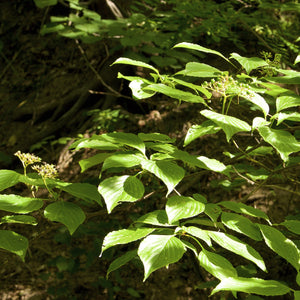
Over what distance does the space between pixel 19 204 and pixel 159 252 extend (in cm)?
51

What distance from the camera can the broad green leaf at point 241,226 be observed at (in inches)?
41.9

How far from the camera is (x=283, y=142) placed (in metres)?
1.02

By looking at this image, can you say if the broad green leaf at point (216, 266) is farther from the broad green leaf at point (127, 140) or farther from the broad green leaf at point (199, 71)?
the broad green leaf at point (199, 71)

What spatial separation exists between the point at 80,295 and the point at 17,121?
2735mm

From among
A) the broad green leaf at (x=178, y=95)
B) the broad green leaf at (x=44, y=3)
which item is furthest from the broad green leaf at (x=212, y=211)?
the broad green leaf at (x=44, y=3)

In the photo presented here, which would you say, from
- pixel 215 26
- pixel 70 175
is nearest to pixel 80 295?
pixel 70 175

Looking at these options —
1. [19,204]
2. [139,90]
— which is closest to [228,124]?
[139,90]

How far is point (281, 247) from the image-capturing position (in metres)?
1.04

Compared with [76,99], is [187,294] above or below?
below

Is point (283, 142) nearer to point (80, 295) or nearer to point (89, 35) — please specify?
point (80, 295)

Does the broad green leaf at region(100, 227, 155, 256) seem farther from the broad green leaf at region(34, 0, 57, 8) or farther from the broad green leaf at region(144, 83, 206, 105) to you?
the broad green leaf at region(34, 0, 57, 8)

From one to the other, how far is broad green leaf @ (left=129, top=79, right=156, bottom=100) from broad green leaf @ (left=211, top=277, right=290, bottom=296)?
641 millimetres

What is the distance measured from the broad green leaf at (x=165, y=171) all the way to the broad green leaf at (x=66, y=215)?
298 millimetres

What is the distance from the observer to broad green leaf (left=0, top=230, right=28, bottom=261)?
1.03 metres
